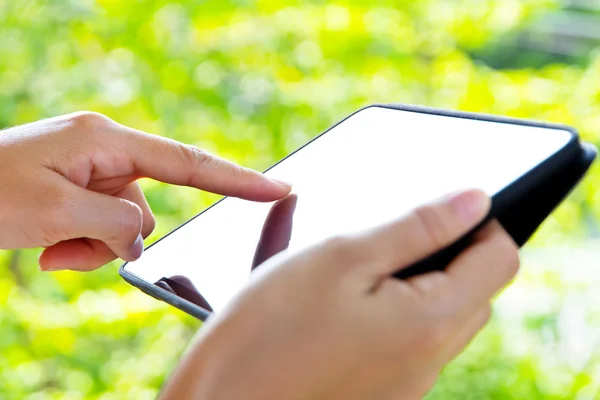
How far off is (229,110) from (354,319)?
152 cm

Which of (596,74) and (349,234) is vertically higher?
(349,234)

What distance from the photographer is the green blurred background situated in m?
1.69

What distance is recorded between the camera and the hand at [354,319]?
0.37m

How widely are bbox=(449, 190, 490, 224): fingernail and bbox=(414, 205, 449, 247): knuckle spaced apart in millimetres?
11

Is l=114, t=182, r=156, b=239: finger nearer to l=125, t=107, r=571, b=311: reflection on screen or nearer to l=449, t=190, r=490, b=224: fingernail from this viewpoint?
l=125, t=107, r=571, b=311: reflection on screen

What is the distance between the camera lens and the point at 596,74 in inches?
79.7

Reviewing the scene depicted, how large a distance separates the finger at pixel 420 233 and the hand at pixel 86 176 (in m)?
0.26

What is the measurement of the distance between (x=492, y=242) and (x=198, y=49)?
159 centimetres

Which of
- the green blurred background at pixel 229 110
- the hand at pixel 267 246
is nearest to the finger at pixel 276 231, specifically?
the hand at pixel 267 246

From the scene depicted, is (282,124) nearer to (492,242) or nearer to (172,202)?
(172,202)

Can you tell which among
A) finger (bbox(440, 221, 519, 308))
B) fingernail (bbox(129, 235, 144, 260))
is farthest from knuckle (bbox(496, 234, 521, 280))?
fingernail (bbox(129, 235, 144, 260))

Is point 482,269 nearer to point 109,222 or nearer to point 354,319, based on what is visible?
point 354,319

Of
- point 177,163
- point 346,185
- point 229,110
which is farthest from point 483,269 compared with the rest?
point 229,110

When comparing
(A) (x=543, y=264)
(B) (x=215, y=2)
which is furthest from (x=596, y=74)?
(B) (x=215, y=2)
